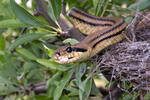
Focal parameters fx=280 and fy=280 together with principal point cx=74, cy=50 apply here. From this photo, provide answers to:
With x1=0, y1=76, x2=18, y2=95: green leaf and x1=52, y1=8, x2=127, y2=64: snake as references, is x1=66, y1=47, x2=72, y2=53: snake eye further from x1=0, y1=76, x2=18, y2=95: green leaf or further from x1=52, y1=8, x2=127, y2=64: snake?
x1=0, y1=76, x2=18, y2=95: green leaf

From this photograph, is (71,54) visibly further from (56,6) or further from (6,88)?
(6,88)

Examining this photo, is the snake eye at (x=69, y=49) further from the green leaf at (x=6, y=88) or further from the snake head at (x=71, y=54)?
the green leaf at (x=6, y=88)

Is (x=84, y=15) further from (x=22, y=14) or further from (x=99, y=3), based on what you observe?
(x=22, y=14)

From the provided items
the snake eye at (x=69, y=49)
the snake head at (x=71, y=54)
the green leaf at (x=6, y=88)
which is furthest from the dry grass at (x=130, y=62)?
the green leaf at (x=6, y=88)

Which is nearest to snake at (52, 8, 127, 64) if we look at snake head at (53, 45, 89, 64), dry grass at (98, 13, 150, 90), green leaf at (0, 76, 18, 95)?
snake head at (53, 45, 89, 64)

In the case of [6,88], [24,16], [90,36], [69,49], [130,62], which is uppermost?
[24,16]

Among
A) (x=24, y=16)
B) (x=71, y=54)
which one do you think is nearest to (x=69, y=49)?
(x=71, y=54)
